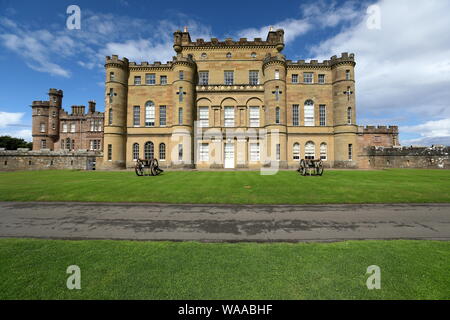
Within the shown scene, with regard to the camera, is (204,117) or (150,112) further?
(150,112)

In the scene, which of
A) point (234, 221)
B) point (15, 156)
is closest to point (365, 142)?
point (234, 221)

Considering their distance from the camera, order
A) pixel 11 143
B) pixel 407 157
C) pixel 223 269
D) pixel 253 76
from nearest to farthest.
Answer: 1. pixel 223 269
2. pixel 407 157
3. pixel 253 76
4. pixel 11 143

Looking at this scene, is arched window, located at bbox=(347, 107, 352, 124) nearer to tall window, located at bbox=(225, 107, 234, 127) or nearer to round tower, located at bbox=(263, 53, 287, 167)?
round tower, located at bbox=(263, 53, 287, 167)

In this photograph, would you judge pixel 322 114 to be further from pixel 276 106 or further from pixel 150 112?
pixel 150 112

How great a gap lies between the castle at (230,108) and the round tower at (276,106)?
0.14 m

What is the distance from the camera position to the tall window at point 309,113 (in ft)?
100

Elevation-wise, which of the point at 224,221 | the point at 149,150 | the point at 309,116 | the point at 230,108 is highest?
the point at 230,108

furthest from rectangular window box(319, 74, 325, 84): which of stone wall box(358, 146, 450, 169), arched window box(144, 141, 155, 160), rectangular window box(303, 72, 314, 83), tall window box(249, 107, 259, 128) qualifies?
arched window box(144, 141, 155, 160)

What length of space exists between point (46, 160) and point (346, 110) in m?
51.3

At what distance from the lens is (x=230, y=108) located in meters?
30.3

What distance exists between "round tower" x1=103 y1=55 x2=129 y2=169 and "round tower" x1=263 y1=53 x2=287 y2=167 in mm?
22557

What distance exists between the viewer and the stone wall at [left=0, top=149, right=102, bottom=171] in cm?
3319

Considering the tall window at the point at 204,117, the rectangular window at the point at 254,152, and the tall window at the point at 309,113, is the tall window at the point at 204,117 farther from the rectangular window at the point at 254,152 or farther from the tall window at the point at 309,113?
the tall window at the point at 309,113

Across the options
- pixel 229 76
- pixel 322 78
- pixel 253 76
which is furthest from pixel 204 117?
pixel 322 78
